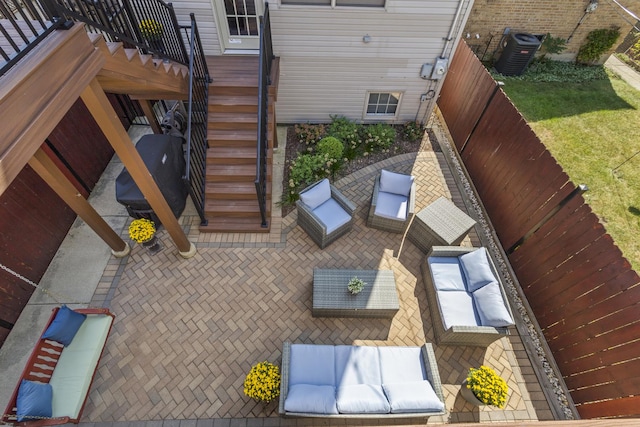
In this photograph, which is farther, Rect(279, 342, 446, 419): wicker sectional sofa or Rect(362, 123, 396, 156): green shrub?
Rect(362, 123, 396, 156): green shrub

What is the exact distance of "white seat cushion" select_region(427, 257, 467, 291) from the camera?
16.9 feet

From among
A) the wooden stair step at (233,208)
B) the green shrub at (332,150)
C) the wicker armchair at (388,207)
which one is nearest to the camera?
the wicker armchair at (388,207)

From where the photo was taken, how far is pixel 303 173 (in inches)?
273

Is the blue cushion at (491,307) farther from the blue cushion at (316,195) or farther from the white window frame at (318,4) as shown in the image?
the white window frame at (318,4)

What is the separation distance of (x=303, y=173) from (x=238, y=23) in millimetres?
3535

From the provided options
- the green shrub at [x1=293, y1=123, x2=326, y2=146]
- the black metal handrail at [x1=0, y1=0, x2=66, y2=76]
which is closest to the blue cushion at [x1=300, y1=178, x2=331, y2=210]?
the green shrub at [x1=293, y1=123, x2=326, y2=146]

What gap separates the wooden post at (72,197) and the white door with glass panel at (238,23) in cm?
424

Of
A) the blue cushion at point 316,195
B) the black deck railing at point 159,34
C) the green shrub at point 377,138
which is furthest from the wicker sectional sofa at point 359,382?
the green shrub at point 377,138

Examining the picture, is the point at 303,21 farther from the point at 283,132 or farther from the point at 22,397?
the point at 22,397

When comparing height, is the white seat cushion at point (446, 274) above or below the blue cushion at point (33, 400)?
above

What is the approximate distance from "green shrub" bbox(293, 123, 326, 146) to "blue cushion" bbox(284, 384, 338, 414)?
18.6 ft

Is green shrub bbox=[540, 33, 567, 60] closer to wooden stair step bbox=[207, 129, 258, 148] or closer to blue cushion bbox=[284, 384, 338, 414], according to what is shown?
wooden stair step bbox=[207, 129, 258, 148]

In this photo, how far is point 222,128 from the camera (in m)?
6.29

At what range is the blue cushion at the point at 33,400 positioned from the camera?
3.64 metres
